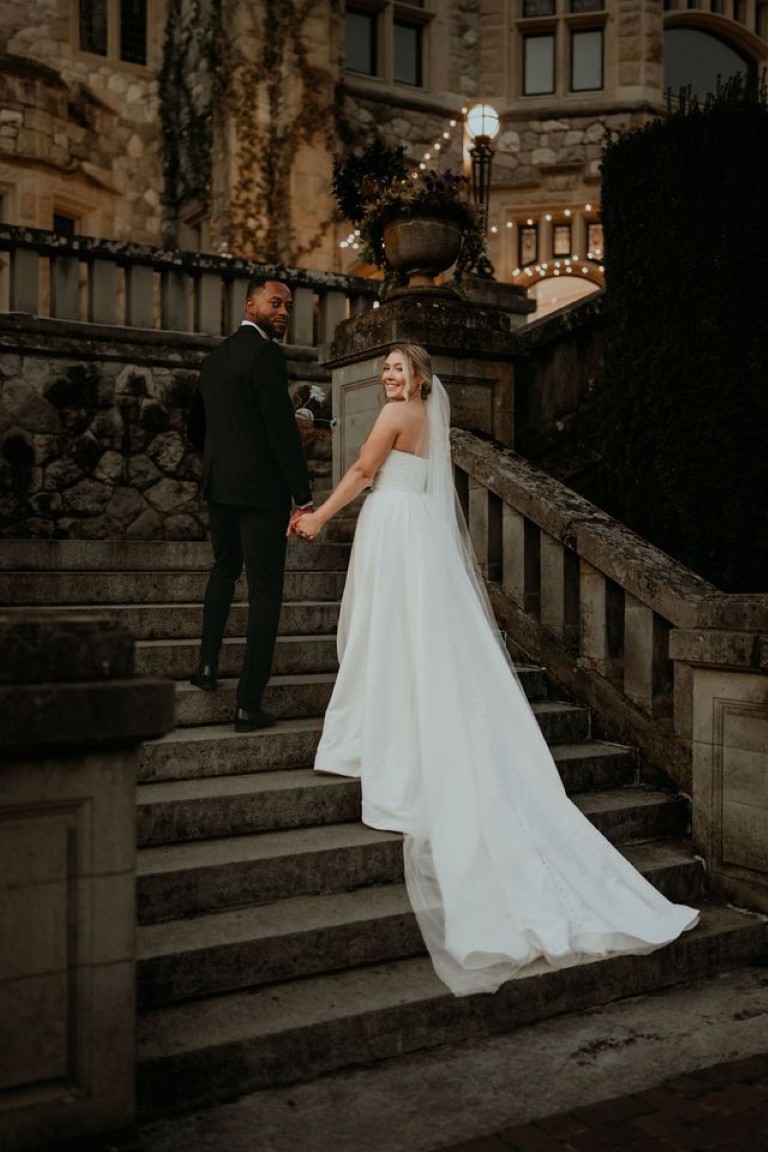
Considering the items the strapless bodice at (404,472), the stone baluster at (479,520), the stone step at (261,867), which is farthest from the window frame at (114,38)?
the stone step at (261,867)

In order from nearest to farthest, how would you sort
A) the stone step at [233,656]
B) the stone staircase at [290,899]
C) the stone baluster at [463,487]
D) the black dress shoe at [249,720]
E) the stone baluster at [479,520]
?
the stone staircase at [290,899] → the black dress shoe at [249,720] → the stone step at [233,656] → the stone baluster at [479,520] → the stone baluster at [463,487]

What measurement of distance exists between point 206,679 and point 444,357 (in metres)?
3.03

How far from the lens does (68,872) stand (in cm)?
295

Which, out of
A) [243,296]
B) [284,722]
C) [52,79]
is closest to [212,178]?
[52,79]

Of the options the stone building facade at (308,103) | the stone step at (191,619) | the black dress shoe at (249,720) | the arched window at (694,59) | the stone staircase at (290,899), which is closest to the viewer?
the stone staircase at (290,899)

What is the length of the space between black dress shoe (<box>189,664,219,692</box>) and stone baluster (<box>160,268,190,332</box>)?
5466 millimetres

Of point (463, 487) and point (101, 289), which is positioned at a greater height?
point (101, 289)

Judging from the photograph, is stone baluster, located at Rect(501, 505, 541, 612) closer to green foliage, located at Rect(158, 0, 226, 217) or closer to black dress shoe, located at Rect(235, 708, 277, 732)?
black dress shoe, located at Rect(235, 708, 277, 732)

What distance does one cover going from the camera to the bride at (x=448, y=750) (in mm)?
4062

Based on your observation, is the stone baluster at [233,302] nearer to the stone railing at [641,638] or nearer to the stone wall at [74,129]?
the stone railing at [641,638]

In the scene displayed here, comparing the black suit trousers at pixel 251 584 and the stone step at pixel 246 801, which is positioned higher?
the black suit trousers at pixel 251 584

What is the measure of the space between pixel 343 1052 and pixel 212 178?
542 inches

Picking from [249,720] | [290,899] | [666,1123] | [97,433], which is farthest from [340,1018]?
[97,433]

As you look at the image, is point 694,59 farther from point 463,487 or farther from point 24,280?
point 463,487
